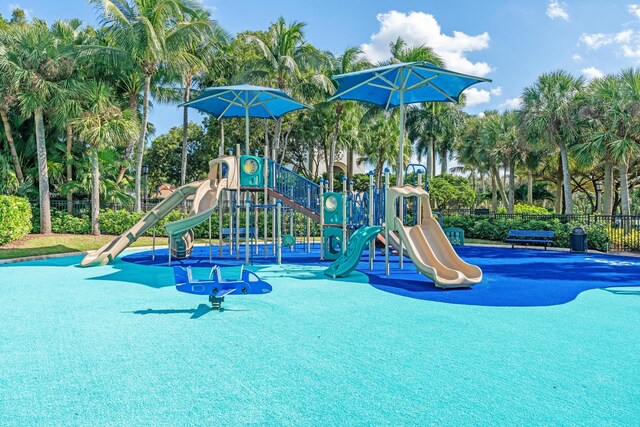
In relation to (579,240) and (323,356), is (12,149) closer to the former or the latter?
(323,356)

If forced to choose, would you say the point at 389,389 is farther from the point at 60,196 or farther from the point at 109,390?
the point at 60,196

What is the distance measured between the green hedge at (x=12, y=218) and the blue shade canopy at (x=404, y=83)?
14.6 meters

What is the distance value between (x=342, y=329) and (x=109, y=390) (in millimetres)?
3143

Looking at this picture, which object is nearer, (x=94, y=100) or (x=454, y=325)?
(x=454, y=325)

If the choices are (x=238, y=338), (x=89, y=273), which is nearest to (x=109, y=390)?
(x=238, y=338)

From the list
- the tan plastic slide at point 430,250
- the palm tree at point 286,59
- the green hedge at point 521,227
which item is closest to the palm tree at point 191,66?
the palm tree at point 286,59

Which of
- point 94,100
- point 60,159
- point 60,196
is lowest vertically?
point 60,196

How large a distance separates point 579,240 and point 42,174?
2454 cm

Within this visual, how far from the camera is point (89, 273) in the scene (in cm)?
1196

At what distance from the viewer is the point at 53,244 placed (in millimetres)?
19422

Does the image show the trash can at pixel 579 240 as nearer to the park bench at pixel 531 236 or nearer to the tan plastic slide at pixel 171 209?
the park bench at pixel 531 236

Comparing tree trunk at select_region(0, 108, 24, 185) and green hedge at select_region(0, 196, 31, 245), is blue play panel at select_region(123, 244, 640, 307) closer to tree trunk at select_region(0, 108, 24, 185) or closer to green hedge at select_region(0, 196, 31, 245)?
green hedge at select_region(0, 196, 31, 245)

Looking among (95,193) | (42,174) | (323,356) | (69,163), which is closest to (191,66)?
(69,163)

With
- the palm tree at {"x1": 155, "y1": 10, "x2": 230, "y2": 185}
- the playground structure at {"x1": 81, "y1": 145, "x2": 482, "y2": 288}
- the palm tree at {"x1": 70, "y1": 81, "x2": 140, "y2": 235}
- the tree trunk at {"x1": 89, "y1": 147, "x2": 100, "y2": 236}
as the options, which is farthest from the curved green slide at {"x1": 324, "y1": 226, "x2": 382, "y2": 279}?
the palm tree at {"x1": 155, "y1": 10, "x2": 230, "y2": 185}
